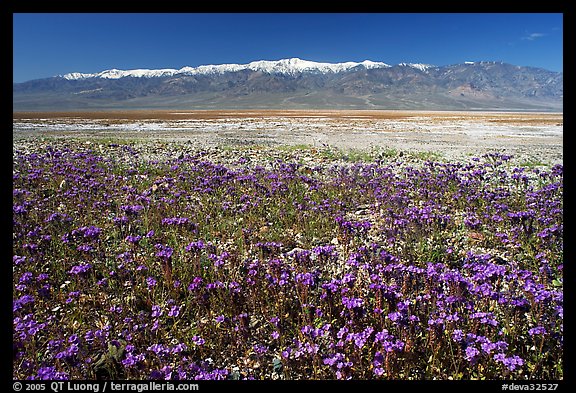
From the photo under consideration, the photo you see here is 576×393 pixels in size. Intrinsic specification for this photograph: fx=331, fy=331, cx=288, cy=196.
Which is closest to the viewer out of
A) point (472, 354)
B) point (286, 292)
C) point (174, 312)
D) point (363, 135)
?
point (472, 354)

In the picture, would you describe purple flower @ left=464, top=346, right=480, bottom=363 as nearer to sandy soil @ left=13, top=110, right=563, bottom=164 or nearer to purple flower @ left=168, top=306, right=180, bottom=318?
purple flower @ left=168, top=306, right=180, bottom=318

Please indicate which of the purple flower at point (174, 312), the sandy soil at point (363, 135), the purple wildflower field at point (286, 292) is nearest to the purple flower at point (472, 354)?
the purple wildflower field at point (286, 292)

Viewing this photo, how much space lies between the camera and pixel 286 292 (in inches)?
179

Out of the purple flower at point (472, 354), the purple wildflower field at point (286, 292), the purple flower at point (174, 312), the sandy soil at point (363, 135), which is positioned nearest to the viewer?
the purple flower at point (472, 354)

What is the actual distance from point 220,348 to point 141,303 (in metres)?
1.50

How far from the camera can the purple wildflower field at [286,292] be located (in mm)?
3326

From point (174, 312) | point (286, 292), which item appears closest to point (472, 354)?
point (286, 292)

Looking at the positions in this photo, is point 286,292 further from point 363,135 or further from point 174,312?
point 363,135

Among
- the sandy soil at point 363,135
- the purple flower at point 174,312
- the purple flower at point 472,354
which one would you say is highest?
the sandy soil at point 363,135

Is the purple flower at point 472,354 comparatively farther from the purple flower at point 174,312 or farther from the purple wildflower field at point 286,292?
the purple flower at point 174,312

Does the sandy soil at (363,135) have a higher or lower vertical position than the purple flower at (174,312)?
higher

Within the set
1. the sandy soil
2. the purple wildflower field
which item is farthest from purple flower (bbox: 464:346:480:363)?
the sandy soil

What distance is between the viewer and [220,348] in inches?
147
